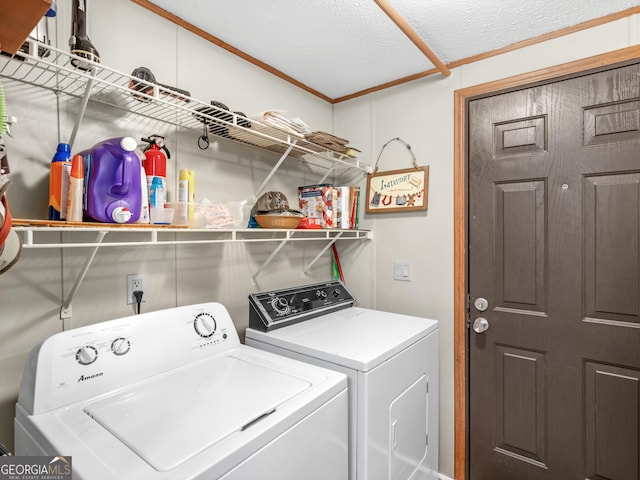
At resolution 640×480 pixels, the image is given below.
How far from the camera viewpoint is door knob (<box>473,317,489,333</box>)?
1.90 meters

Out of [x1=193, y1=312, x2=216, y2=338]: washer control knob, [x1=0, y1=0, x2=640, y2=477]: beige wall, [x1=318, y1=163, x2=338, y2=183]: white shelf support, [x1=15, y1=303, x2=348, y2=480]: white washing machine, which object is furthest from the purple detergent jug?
[x1=318, y1=163, x2=338, y2=183]: white shelf support

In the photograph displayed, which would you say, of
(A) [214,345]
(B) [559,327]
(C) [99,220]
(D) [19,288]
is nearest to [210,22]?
(C) [99,220]

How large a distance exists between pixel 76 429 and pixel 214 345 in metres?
0.58

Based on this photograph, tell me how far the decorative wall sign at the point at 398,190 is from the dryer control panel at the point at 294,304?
0.60 meters

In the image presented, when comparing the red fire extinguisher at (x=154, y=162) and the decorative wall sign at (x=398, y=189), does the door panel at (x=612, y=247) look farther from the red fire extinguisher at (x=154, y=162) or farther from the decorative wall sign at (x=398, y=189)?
the red fire extinguisher at (x=154, y=162)

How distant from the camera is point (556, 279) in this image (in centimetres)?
172

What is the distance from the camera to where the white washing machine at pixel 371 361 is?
51.1 inches

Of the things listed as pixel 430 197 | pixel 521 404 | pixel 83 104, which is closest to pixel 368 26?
pixel 430 197

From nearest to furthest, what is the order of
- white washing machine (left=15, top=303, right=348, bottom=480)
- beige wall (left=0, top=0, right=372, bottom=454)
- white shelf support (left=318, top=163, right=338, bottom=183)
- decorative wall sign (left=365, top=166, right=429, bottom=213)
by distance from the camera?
white washing machine (left=15, top=303, right=348, bottom=480) < beige wall (left=0, top=0, right=372, bottom=454) < decorative wall sign (left=365, top=166, right=429, bottom=213) < white shelf support (left=318, top=163, right=338, bottom=183)

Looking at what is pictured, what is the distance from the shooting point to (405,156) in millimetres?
2189

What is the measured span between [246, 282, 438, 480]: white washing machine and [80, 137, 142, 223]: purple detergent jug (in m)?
0.77

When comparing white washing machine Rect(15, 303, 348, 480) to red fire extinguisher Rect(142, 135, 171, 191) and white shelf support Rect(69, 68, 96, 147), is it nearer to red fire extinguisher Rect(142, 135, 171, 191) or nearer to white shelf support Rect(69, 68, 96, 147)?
red fire extinguisher Rect(142, 135, 171, 191)

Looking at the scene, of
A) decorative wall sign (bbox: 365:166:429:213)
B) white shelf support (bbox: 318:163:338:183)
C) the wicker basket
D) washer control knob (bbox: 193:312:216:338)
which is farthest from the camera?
white shelf support (bbox: 318:163:338:183)

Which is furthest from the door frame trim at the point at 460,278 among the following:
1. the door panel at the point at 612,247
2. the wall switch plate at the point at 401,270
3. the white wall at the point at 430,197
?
the door panel at the point at 612,247
